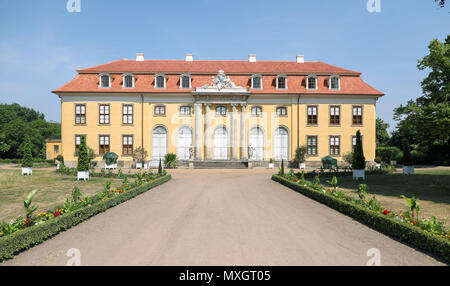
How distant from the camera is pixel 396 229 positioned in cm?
717

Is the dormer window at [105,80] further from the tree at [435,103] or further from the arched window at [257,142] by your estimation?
the tree at [435,103]

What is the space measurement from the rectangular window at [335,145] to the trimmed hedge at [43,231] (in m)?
27.8

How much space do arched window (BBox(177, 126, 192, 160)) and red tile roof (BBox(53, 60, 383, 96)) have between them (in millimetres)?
4770

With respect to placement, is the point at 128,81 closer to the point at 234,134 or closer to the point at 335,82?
the point at 234,134

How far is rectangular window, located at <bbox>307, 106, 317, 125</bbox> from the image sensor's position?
3256 centimetres

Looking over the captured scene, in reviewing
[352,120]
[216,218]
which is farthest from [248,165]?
[216,218]

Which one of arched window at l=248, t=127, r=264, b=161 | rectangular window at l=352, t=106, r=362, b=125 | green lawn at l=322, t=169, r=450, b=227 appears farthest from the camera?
arched window at l=248, t=127, r=264, b=161

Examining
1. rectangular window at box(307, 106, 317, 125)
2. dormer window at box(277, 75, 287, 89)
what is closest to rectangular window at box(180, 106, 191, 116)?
dormer window at box(277, 75, 287, 89)

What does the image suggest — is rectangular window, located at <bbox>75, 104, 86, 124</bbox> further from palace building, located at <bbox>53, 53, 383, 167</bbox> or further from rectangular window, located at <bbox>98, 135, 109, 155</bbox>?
rectangular window, located at <bbox>98, 135, 109, 155</bbox>

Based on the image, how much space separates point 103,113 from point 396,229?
104 feet

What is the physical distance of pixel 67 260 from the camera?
18.8ft

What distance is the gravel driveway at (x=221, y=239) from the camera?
5699 millimetres

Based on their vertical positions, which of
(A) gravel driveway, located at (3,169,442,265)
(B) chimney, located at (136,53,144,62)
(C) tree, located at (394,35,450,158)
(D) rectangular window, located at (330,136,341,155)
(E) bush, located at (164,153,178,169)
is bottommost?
(A) gravel driveway, located at (3,169,442,265)
